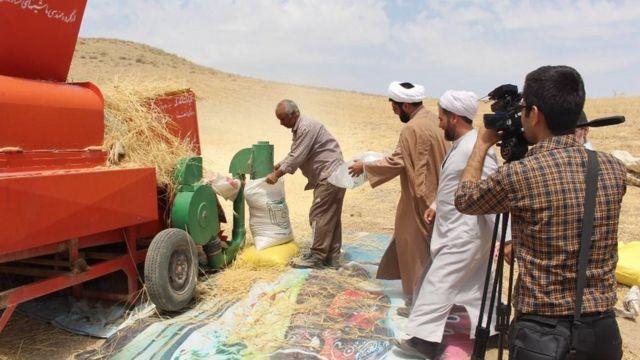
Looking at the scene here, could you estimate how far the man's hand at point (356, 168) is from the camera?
4801 millimetres

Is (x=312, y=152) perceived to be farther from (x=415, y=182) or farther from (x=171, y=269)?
(x=171, y=269)

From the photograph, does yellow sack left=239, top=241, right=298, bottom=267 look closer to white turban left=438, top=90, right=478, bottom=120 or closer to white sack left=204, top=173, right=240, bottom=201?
white sack left=204, top=173, right=240, bottom=201

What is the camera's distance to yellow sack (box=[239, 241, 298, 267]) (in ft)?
18.1

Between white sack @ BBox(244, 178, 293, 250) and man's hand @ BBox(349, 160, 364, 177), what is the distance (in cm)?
119

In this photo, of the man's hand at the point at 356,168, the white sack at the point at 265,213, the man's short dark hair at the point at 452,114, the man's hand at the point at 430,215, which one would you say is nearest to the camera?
the man's short dark hair at the point at 452,114

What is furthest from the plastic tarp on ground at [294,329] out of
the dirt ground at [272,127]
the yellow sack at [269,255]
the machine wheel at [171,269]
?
the dirt ground at [272,127]

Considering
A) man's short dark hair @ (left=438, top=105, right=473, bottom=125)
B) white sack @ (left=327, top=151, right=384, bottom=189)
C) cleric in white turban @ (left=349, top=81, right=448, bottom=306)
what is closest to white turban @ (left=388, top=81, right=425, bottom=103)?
cleric in white turban @ (left=349, top=81, right=448, bottom=306)

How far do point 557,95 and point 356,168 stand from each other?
286cm

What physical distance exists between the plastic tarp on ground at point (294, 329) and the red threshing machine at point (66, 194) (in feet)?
1.20

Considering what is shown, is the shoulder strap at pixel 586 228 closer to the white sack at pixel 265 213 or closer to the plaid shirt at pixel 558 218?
the plaid shirt at pixel 558 218

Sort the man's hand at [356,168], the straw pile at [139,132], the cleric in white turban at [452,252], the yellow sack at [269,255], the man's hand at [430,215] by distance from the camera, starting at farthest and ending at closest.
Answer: the yellow sack at [269,255]
the man's hand at [356,168]
the straw pile at [139,132]
the man's hand at [430,215]
the cleric in white turban at [452,252]

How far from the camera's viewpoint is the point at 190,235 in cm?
486

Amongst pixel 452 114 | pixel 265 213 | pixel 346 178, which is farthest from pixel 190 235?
pixel 452 114

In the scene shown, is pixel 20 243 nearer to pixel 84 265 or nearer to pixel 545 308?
pixel 84 265
